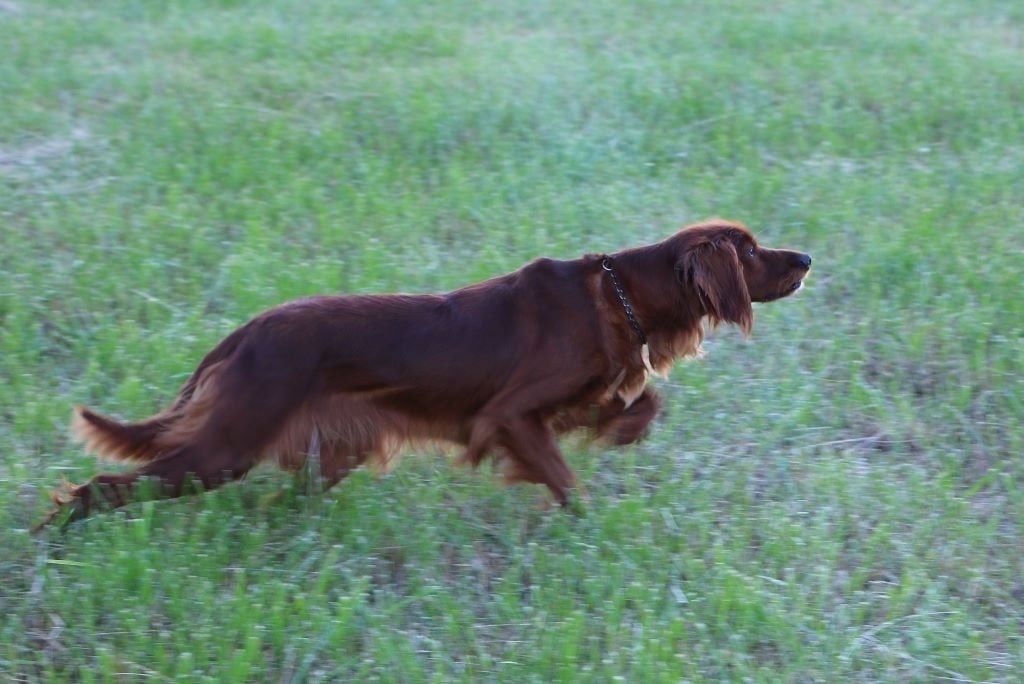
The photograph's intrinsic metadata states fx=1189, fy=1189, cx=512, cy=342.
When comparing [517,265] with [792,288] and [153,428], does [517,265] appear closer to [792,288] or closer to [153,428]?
[792,288]

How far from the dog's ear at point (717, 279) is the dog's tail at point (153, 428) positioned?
1680mm

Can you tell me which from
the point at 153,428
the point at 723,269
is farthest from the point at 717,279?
the point at 153,428

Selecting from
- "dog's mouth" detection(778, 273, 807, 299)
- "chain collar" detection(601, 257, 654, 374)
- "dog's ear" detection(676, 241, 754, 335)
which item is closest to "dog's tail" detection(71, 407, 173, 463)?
"chain collar" detection(601, 257, 654, 374)

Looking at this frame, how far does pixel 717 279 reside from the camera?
14.9 feet

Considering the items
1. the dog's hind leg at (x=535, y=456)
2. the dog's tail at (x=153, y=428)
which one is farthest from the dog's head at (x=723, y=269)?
the dog's tail at (x=153, y=428)

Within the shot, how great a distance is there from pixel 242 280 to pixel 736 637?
10.6 feet

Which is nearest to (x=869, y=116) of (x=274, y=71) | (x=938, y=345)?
(x=938, y=345)

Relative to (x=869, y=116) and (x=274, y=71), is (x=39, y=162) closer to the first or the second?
(x=274, y=71)

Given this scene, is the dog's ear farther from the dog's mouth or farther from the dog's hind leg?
the dog's hind leg

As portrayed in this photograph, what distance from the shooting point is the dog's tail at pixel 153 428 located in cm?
418

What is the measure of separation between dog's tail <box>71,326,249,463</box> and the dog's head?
1.68 m

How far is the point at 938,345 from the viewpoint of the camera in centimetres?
554

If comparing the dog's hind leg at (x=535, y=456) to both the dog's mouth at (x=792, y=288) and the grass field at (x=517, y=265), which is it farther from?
the dog's mouth at (x=792, y=288)

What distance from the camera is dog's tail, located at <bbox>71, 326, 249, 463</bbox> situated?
4176 millimetres
